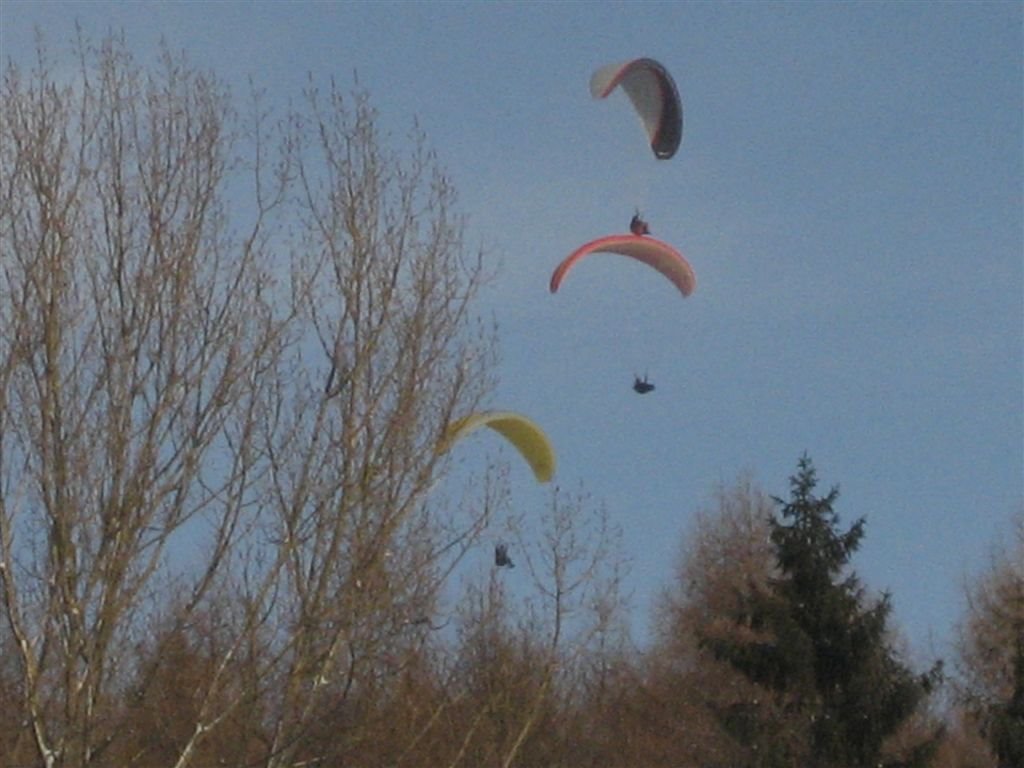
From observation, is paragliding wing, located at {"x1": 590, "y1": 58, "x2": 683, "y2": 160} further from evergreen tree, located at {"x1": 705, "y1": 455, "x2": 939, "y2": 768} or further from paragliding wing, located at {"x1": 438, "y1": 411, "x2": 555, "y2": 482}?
evergreen tree, located at {"x1": 705, "y1": 455, "x2": 939, "y2": 768}

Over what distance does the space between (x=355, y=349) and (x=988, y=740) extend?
13.2 m

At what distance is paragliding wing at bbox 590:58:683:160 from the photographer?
18.2 metres

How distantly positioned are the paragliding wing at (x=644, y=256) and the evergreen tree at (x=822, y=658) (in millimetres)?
4679

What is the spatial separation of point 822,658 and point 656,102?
7.43m

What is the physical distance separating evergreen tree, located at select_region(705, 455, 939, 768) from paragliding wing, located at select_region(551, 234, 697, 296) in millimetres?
4679

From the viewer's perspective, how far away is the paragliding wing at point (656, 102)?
1816 cm

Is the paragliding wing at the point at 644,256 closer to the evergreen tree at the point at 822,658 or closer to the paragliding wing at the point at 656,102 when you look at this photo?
the paragliding wing at the point at 656,102

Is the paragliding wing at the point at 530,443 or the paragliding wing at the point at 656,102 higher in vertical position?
the paragliding wing at the point at 656,102

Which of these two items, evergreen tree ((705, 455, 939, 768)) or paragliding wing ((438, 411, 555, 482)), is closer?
paragliding wing ((438, 411, 555, 482))

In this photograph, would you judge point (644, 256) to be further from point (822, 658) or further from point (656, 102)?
point (822, 658)

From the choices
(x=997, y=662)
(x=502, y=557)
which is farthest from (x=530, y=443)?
(x=997, y=662)

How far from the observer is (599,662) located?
34469 mm

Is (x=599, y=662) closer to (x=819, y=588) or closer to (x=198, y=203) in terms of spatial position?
(x=819, y=588)

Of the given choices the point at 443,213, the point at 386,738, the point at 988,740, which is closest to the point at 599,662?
the point at 988,740
